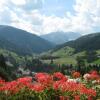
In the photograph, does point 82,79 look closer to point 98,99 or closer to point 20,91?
point 98,99

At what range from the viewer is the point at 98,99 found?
16.1 m

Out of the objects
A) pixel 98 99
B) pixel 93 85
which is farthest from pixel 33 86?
pixel 93 85

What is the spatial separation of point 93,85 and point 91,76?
2.79 feet

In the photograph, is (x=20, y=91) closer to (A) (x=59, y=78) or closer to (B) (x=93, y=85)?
(A) (x=59, y=78)

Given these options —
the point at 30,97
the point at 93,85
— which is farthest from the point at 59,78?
the point at 30,97

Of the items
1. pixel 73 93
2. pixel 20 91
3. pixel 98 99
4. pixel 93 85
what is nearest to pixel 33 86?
pixel 20 91

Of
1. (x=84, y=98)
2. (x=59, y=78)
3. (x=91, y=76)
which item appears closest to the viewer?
(x=84, y=98)

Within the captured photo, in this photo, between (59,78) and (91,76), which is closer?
(59,78)

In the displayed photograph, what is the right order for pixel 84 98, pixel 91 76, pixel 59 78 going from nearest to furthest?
pixel 84 98
pixel 59 78
pixel 91 76

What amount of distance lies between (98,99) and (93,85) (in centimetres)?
316

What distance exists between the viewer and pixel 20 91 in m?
15.6

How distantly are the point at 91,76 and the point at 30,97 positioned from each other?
5.62m

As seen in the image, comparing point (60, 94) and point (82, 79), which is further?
point (82, 79)

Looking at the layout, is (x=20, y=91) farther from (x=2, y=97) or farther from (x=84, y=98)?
(x=84, y=98)
